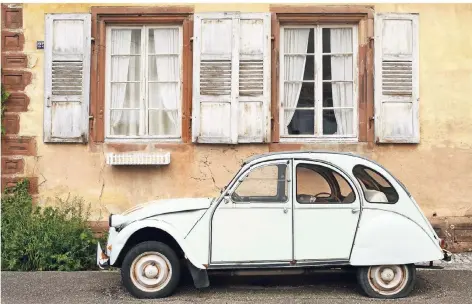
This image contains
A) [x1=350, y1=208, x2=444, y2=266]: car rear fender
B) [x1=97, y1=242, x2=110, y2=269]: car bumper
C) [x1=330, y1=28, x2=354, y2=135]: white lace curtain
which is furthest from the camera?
[x1=330, y1=28, x2=354, y2=135]: white lace curtain

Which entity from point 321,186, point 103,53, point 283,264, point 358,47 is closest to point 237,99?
point 358,47

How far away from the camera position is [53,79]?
9.30 meters

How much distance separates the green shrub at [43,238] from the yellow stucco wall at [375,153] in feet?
1.14

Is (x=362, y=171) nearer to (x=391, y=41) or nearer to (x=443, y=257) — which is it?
(x=443, y=257)

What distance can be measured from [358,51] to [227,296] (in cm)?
443

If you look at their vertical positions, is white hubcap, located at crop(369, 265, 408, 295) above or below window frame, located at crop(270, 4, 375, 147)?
below

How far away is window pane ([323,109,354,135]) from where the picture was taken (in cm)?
938

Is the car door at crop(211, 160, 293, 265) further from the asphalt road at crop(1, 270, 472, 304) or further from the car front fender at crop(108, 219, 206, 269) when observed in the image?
the asphalt road at crop(1, 270, 472, 304)

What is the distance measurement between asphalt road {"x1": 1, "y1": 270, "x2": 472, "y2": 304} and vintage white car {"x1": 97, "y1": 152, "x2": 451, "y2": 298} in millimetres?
279

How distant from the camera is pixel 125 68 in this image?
955 centimetres

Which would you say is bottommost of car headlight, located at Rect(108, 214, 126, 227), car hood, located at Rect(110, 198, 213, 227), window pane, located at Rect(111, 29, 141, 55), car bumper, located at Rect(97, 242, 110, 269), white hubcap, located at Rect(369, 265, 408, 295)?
white hubcap, located at Rect(369, 265, 408, 295)

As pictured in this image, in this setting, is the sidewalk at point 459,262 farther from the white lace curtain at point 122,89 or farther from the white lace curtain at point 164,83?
the white lace curtain at point 122,89

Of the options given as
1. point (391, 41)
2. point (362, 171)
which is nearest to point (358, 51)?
point (391, 41)

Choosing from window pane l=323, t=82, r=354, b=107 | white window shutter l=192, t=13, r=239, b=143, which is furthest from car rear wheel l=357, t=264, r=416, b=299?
window pane l=323, t=82, r=354, b=107
